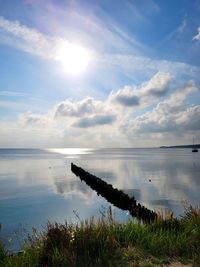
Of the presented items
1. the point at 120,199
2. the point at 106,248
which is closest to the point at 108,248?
the point at 106,248

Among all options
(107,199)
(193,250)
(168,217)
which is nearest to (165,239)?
(193,250)

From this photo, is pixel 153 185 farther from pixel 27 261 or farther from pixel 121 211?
pixel 27 261

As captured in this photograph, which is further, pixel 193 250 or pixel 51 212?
pixel 51 212

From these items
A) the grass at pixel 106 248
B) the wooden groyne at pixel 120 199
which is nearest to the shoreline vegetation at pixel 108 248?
the grass at pixel 106 248

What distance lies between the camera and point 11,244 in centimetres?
2033

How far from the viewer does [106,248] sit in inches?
361

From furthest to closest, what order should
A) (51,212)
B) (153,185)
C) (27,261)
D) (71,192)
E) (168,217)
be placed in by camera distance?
1. (153,185)
2. (71,192)
3. (51,212)
4. (168,217)
5. (27,261)

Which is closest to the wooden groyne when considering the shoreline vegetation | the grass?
the shoreline vegetation

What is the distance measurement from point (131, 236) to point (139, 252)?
37.5 inches

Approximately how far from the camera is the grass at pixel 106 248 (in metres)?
8.61

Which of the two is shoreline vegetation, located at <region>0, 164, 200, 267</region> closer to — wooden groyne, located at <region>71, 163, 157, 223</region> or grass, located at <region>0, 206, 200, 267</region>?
grass, located at <region>0, 206, 200, 267</region>

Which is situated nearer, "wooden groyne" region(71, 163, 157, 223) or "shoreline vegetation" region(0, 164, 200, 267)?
"shoreline vegetation" region(0, 164, 200, 267)

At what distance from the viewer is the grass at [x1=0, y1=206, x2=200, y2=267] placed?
28.2ft

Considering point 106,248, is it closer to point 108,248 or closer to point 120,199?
point 108,248
